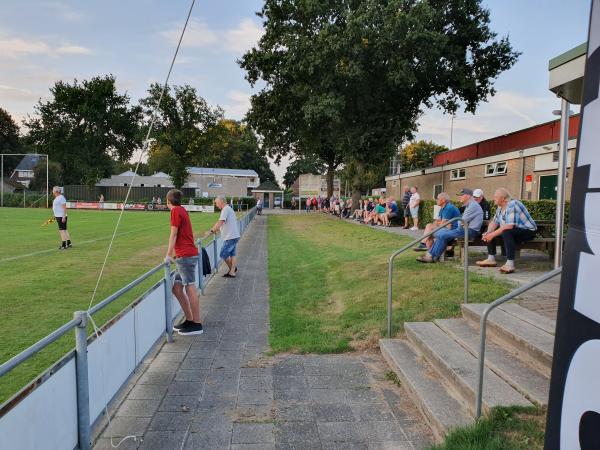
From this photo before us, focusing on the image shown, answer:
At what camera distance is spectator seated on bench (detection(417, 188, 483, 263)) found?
850 cm

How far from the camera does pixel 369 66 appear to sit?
992 inches

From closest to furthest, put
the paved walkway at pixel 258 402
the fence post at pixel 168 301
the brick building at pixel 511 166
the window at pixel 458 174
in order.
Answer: the paved walkway at pixel 258 402
the fence post at pixel 168 301
the brick building at pixel 511 166
the window at pixel 458 174

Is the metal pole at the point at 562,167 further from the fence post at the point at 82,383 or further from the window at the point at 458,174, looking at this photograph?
the window at the point at 458,174

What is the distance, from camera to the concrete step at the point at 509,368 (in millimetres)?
3555

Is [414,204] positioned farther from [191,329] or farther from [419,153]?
[419,153]

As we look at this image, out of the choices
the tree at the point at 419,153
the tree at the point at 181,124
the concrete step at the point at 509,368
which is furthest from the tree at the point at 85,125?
the concrete step at the point at 509,368

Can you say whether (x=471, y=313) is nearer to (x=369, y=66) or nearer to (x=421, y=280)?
(x=421, y=280)

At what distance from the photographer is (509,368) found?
4.04m

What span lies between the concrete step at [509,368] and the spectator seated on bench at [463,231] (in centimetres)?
354

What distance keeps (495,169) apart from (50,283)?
21.3m

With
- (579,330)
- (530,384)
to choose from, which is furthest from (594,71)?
(530,384)

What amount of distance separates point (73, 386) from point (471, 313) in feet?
14.0

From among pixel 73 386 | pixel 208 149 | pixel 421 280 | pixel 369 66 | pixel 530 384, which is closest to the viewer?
pixel 73 386

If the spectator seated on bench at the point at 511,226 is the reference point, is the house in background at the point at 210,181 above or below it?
above
